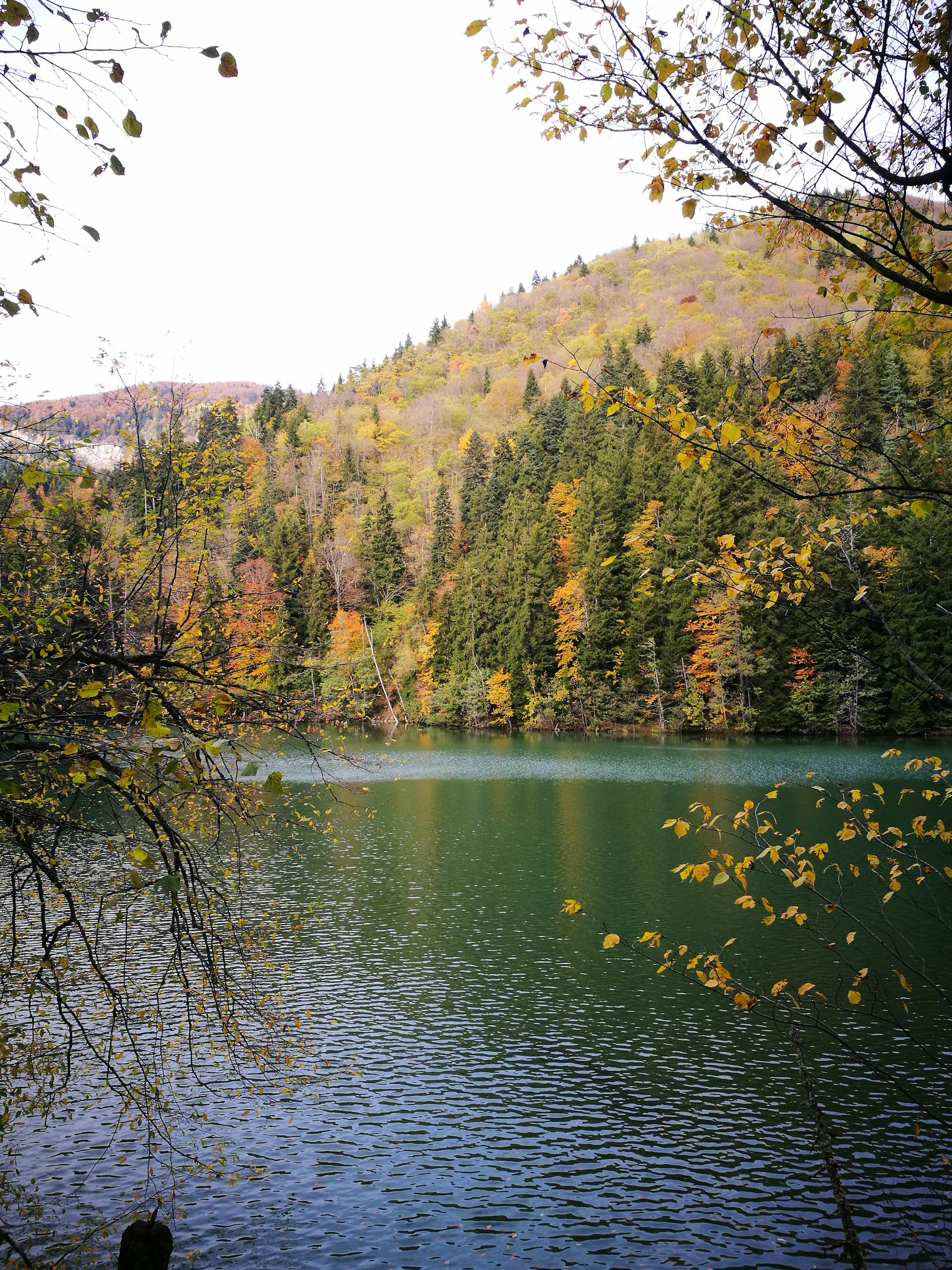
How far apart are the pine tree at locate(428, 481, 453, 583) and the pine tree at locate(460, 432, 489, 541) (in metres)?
1.18

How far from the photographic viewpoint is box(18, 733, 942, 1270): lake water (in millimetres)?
6164

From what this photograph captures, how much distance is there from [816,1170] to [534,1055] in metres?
3.14

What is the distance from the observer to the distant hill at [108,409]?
17.3ft

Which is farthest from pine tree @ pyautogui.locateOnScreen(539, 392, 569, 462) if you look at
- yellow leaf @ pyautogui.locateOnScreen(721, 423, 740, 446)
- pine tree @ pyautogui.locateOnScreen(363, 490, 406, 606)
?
yellow leaf @ pyautogui.locateOnScreen(721, 423, 740, 446)

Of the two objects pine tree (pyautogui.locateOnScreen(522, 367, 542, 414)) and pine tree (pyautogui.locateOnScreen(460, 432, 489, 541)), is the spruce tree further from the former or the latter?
pine tree (pyautogui.locateOnScreen(522, 367, 542, 414))

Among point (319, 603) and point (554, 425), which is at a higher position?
point (554, 425)

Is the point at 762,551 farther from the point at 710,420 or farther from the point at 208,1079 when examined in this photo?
the point at 208,1079

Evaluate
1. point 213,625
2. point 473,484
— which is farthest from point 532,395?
point 213,625

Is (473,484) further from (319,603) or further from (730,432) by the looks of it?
(730,432)

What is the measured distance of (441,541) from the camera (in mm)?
57062

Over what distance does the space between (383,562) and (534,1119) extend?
50.3 m

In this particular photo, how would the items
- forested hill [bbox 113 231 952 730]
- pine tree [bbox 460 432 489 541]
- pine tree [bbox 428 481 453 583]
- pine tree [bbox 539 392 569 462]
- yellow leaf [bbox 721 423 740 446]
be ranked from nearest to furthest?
yellow leaf [bbox 721 423 740 446]
forested hill [bbox 113 231 952 730]
pine tree [bbox 539 392 569 462]
pine tree [bbox 428 481 453 583]
pine tree [bbox 460 432 489 541]

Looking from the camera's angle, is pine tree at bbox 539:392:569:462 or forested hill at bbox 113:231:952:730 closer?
forested hill at bbox 113:231:952:730

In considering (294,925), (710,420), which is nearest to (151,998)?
(294,925)
